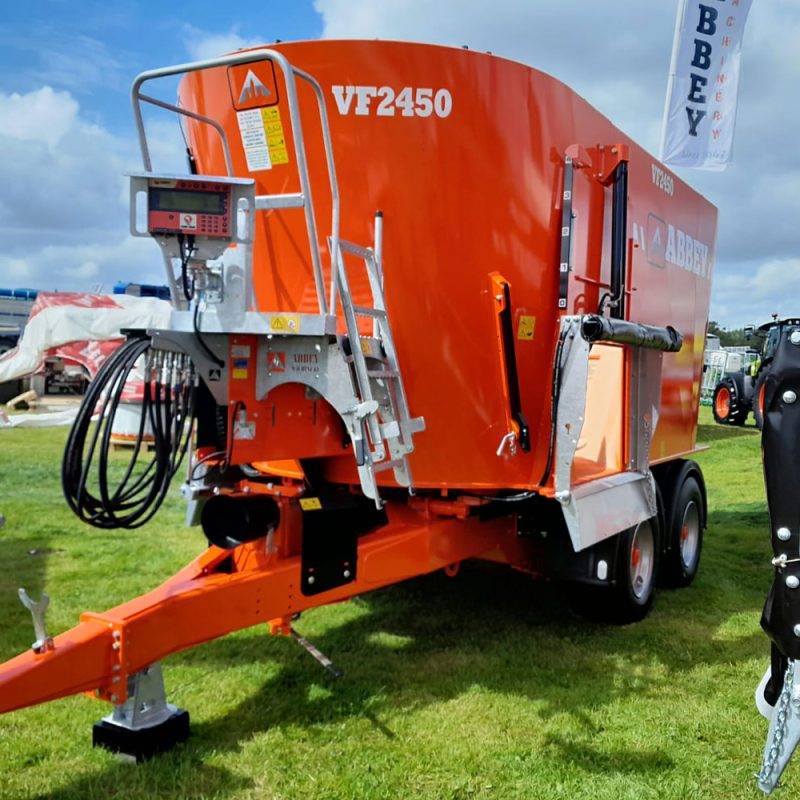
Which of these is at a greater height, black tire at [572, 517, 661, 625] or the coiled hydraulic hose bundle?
the coiled hydraulic hose bundle

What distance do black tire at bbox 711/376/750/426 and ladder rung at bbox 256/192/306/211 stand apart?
55.8ft

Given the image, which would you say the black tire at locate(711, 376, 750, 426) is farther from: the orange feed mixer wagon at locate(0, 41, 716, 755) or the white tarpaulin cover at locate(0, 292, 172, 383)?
the orange feed mixer wagon at locate(0, 41, 716, 755)

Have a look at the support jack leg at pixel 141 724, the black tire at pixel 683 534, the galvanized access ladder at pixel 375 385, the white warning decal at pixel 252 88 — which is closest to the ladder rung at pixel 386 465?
the galvanized access ladder at pixel 375 385

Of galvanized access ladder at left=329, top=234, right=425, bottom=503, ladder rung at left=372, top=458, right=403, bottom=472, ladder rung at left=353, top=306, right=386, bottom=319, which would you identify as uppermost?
ladder rung at left=353, top=306, right=386, bottom=319

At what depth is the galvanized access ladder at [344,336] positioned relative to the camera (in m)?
3.40

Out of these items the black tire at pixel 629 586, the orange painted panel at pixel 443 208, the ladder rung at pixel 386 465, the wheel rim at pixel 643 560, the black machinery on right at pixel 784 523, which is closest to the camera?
the black machinery on right at pixel 784 523

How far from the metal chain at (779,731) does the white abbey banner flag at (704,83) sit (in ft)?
22.0

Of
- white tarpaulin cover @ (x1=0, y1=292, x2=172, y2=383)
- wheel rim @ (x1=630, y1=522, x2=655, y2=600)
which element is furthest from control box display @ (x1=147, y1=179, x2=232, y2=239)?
white tarpaulin cover @ (x1=0, y1=292, x2=172, y2=383)

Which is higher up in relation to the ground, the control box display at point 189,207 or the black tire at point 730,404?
the control box display at point 189,207

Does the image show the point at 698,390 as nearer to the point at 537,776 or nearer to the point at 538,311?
the point at 538,311

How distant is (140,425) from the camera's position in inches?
130

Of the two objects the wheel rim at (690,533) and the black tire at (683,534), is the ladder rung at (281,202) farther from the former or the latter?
the wheel rim at (690,533)

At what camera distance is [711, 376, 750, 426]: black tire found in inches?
734

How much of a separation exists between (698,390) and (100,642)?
5416 millimetres
